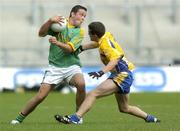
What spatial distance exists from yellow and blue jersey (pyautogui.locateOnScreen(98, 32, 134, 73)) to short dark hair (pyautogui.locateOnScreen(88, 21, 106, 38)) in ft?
0.32

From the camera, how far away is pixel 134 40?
35.5 m

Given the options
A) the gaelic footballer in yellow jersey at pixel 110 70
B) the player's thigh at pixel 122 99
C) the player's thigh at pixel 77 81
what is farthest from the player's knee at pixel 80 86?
the player's thigh at pixel 122 99

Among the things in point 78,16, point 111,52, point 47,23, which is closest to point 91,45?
point 78,16

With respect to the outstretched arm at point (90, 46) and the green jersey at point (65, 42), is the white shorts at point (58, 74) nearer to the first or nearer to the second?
the green jersey at point (65, 42)

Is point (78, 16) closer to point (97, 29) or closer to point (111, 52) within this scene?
point (97, 29)

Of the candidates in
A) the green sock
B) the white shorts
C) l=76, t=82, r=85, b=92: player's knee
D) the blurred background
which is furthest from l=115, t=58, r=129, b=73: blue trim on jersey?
the blurred background

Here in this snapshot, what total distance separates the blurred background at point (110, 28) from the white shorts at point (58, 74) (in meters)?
19.0

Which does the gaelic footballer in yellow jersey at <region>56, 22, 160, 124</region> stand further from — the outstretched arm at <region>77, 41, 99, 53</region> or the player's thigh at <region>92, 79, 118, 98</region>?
the outstretched arm at <region>77, 41, 99, 53</region>

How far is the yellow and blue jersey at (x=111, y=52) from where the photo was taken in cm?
1157

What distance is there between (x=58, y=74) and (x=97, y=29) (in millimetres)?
1261

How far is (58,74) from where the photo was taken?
12.3 meters

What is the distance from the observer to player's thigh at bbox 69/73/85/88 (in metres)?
12.3

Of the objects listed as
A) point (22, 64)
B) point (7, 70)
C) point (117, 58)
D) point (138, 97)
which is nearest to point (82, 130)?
point (117, 58)

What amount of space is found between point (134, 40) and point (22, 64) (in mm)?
6433
